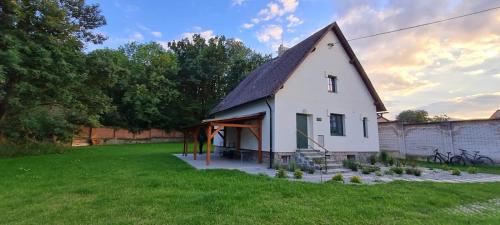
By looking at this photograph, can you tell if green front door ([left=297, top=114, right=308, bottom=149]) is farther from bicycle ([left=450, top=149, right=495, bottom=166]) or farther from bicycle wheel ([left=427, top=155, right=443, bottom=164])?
bicycle ([left=450, top=149, right=495, bottom=166])

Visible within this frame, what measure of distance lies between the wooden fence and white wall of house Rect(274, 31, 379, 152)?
19.8m

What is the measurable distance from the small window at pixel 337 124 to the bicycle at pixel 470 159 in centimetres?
616

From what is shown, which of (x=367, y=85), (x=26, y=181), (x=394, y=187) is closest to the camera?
(x=394, y=187)

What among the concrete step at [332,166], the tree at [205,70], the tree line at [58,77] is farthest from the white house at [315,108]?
the tree at [205,70]

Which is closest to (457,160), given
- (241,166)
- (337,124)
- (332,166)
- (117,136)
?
(337,124)

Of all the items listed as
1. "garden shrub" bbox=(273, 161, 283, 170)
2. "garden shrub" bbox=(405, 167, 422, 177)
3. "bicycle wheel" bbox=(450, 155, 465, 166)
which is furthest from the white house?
"bicycle wheel" bbox=(450, 155, 465, 166)

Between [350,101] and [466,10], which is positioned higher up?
[466,10]

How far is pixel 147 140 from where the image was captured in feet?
104

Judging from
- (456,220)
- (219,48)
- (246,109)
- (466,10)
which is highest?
(219,48)

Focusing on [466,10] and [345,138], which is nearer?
[466,10]

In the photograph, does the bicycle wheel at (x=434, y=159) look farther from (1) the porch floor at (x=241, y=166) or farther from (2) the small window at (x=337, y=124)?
(1) the porch floor at (x=241, y=166)

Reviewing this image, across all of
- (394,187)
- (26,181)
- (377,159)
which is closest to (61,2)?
(26,181)

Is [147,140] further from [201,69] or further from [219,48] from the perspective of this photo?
[219,48]

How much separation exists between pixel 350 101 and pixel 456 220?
10.8 m
